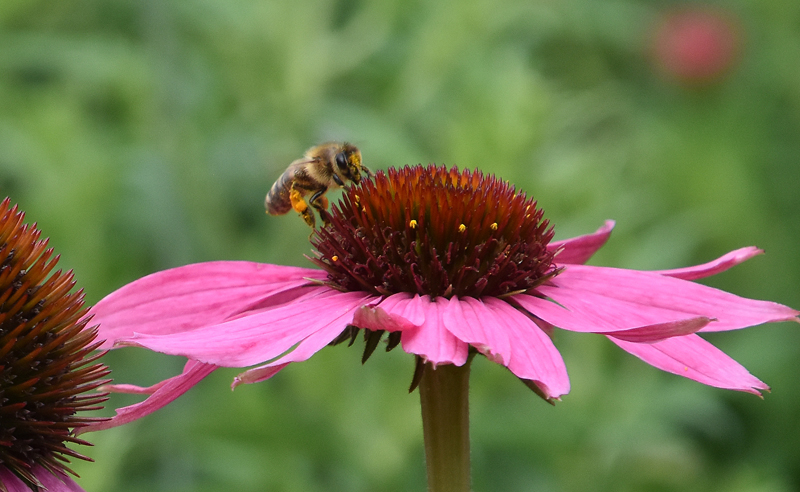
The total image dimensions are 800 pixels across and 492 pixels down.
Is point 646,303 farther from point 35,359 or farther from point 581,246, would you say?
point 35,359

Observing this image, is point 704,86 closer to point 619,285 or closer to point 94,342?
point 619,285

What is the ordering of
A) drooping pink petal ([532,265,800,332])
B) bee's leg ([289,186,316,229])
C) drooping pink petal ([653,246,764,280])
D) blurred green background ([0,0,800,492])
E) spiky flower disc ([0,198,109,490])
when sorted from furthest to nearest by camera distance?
blurred green background ([0,0,800,492]), bee's leg ([289,186,316,229]), drooping pink petal ([653,246,764,280]), drooping pink petal ([532,265,800,332]), spiky flower disc ([0,198,109,490])

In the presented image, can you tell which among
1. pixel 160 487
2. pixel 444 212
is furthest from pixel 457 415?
pixel 160 487

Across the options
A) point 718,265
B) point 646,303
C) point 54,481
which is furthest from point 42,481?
point 718,265

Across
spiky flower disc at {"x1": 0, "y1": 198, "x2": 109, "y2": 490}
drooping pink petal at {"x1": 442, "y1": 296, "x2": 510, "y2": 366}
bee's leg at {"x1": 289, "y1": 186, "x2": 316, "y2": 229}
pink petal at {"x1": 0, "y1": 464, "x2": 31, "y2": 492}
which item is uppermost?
bee's leg at {"x1": 289, "y1": 186, "x2": 316, "y2": 229}

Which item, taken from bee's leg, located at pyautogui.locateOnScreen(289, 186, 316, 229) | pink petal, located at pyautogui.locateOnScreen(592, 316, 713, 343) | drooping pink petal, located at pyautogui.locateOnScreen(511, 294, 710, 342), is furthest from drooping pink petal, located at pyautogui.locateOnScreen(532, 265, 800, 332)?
bee's leg, located at pyautogui.locateOnScreen(289, 186, 316, 229)

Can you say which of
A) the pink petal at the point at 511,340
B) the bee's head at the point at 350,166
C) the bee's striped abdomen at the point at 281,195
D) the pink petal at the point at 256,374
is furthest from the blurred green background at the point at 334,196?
the pink petal at the point at 256,374

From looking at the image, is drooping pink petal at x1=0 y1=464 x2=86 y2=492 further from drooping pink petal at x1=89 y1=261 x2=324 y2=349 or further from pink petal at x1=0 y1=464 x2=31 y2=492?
drooping pink petal at x1=89 y1=261 x2=324 y2=349

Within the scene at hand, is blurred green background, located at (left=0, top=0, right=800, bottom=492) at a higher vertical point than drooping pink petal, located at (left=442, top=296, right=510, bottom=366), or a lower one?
higher
